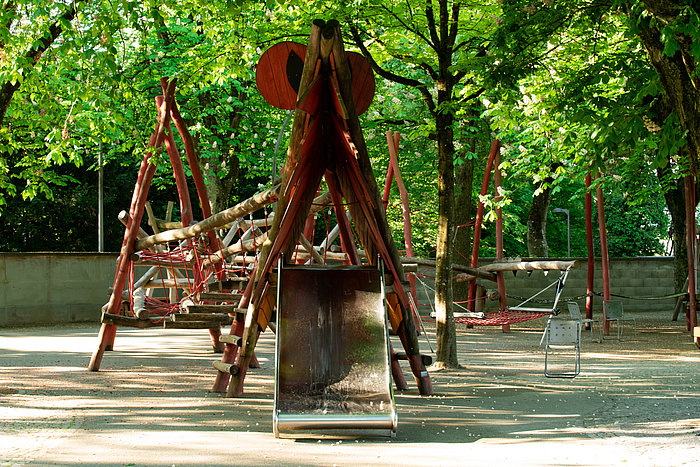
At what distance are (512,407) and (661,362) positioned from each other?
5.03 meters

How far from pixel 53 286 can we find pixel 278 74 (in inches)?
551

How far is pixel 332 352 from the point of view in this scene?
6977mm

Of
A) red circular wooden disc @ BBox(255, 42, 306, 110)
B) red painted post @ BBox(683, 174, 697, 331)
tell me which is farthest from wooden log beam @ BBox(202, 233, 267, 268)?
red painted post @ BBox(683, 174, 697, 331)

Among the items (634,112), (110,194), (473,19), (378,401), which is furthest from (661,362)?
(110,194)

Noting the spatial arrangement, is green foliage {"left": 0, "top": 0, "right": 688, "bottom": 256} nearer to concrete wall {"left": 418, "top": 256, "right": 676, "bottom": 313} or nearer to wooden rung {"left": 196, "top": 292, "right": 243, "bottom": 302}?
wooden rung {"left": 196, "top": 292, "right": 243, "bottom": 302}

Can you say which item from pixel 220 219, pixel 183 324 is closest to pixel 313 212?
pixel 220 219

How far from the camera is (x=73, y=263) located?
19609mm

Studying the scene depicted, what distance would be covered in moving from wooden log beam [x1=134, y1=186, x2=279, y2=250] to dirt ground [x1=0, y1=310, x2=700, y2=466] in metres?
1.80

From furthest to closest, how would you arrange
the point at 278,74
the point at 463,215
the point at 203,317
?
1. the point at 463,215
2. the point at 203,317
3. the point at 278,74

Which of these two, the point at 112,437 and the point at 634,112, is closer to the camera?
the point at 112,437

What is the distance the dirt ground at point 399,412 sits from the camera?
214 inches

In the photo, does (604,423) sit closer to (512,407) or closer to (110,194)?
(512,407)

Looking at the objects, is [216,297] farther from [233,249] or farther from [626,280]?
[626,280]

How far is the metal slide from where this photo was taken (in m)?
5.80
